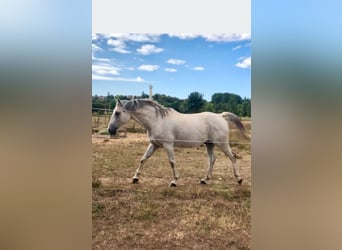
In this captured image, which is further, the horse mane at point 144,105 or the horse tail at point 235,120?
the horse mane at point 144,105

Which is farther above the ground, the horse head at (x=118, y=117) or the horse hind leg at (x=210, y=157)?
the horse head at (x=118, y=117)

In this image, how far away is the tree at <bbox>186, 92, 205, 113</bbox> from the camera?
6.68 ft

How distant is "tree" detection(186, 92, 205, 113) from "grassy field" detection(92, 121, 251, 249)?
0.28 metres

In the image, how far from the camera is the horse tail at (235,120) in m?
1.95

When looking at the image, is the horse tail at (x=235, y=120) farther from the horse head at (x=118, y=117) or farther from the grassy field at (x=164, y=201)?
the horse head at (x=118, y=117)

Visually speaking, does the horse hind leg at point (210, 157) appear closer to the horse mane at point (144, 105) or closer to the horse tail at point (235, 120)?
the horse tail at point (235, 120)

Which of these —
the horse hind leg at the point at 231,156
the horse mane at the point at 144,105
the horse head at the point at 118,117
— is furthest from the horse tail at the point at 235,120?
the horse head at the point at 118,117

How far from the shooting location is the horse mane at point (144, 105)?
2.07m

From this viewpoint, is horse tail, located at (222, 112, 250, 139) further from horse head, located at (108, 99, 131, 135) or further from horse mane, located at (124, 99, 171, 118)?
horse head, located at (108, 99, 131, 135)

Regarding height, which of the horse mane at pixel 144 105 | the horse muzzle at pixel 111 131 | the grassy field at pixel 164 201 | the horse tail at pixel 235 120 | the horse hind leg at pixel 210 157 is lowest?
the grassy field at pixel 164 201

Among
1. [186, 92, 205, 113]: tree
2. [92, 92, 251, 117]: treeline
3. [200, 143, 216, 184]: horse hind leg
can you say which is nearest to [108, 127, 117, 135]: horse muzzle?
[92, 92, 251, 117]: treeline
